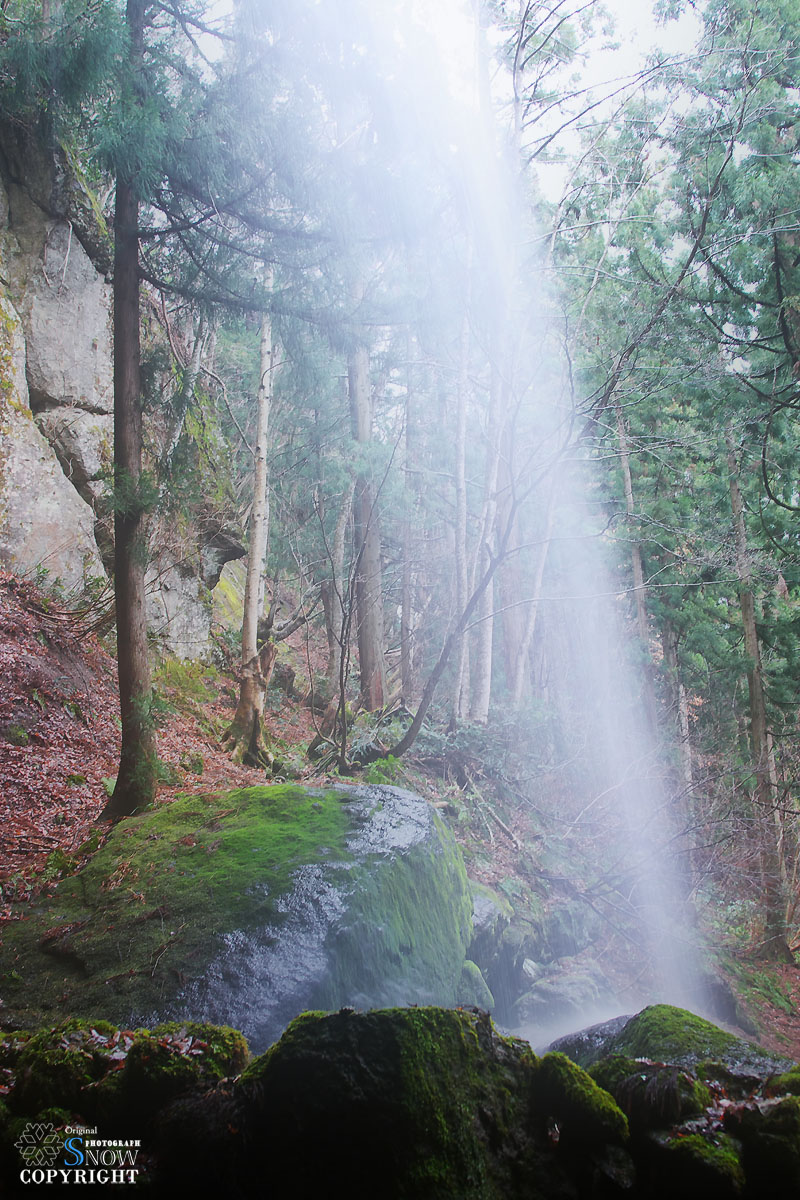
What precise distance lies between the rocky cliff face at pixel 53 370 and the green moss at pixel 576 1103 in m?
7.47

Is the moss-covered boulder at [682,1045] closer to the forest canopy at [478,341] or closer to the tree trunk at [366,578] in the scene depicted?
the forest canopy at [478,341]

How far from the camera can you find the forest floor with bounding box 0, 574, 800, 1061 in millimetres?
5512

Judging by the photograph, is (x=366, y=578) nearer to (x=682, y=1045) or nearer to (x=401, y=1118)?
(x=682, y=1045)

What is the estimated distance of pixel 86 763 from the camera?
23.1 ft

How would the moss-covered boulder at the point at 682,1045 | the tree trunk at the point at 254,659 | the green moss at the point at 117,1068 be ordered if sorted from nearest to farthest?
1. the green moss at the point at 117,1068
2. the moss-covered boulder at the point at 682,1045
3. the tree trunk at the point at 254,659

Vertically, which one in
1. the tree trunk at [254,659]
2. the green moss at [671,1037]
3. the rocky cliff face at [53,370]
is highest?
the rocky cliff face at [53,370]

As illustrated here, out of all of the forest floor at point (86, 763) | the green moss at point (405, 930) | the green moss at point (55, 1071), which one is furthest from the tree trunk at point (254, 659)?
the green moss at point (55, 1071)

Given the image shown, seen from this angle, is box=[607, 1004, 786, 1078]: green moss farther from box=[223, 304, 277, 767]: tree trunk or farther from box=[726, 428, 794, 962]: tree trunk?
box=[726, 428, 794, 962]: tree trunk

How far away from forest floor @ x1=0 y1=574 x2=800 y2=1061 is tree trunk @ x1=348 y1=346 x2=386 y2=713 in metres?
1.66

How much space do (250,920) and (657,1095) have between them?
8.62 feet

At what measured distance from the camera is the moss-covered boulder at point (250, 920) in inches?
143

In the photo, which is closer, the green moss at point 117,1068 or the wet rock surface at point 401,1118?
the wet rock surface at point 401,1118

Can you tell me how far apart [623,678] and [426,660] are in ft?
17.7

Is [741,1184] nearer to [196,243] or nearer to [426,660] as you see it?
[196,243]
